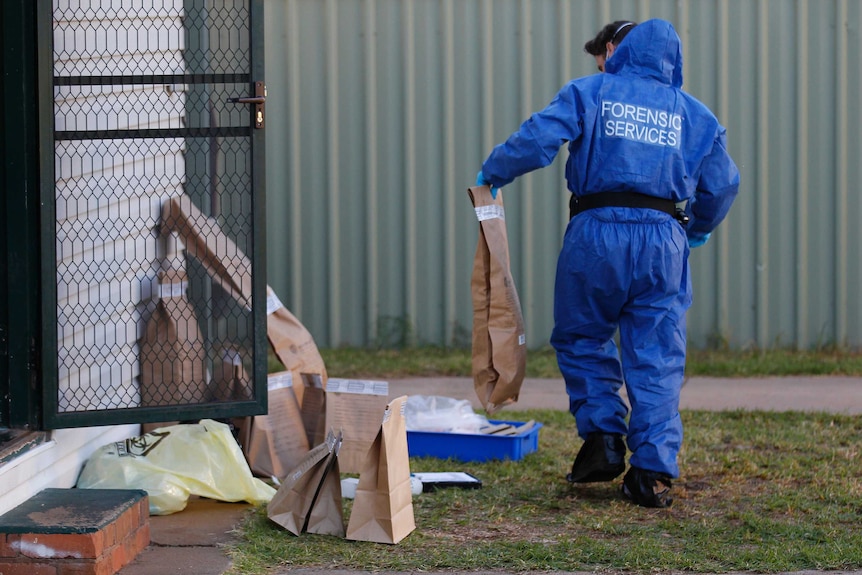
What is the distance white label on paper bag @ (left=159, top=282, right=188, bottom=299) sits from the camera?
4.07 metres

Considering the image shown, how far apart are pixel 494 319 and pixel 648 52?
112 centimetres

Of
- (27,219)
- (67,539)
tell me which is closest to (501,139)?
(27,219)

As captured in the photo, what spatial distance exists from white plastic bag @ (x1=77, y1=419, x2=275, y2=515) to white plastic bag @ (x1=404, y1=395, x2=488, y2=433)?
992mm

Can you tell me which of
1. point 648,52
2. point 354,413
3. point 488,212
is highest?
point 648,52

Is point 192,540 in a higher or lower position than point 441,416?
lower

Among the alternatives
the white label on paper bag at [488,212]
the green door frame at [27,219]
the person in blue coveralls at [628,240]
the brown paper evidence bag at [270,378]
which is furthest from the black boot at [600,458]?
the green door frame at [27,219]

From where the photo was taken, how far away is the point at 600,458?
13.9 feet

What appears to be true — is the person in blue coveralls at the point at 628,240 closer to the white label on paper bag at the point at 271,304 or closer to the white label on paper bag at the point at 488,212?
the white label on paper bag at the point at 488,212

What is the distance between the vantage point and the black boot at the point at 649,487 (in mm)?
4141

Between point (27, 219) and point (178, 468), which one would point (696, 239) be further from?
point (27, 219)

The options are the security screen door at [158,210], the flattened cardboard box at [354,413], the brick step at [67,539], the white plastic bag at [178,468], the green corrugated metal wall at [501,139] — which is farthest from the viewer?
the green corrugated metal wall at [501,139]

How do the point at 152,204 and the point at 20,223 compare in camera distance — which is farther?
the point at 152,204

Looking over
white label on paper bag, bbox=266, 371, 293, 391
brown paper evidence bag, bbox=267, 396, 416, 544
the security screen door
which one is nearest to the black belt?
brown paper evidence bag, bbox=267, 396, 416, 544

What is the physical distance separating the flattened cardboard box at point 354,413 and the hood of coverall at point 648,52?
5.06 ft
